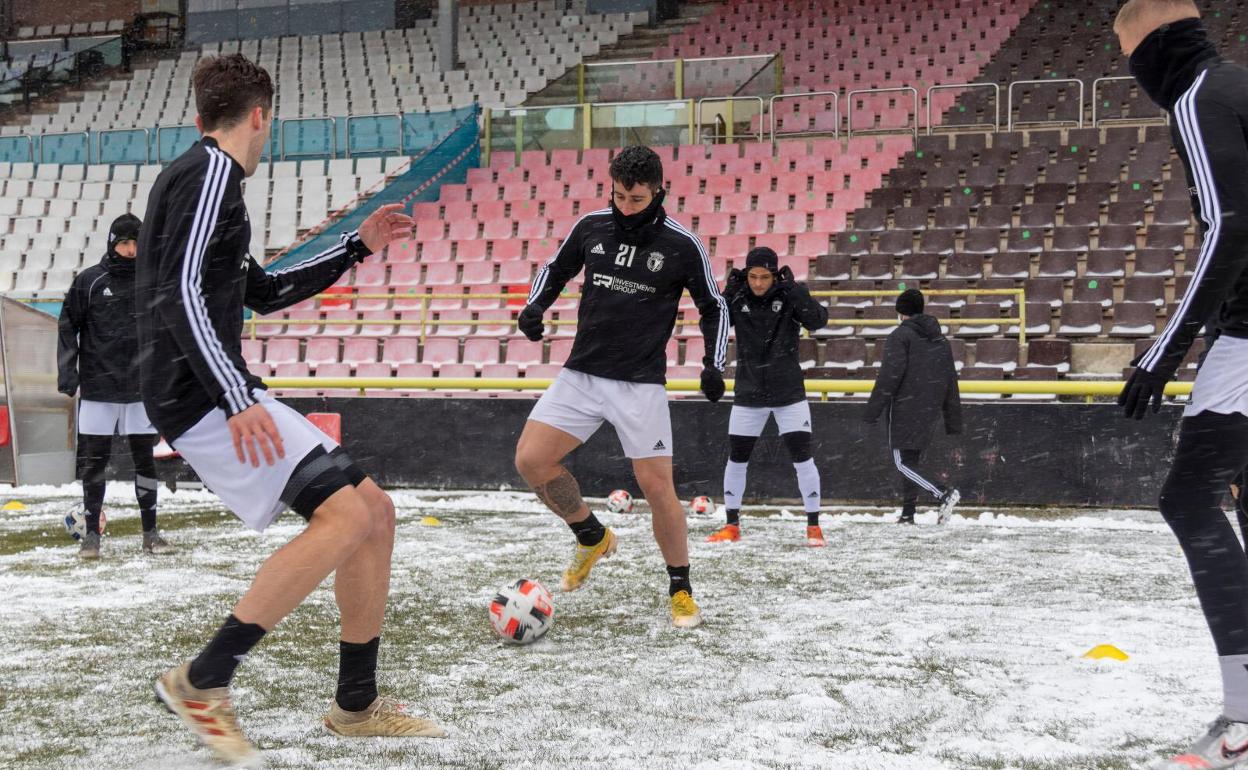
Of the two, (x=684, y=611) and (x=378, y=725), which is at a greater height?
(x=378, y=725)

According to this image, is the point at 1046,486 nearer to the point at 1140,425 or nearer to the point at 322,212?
the point at 1140,425

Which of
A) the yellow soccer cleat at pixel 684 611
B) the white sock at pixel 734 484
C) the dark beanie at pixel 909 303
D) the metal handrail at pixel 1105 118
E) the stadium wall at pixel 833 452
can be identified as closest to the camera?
the yellow soccer cleat at pixel 684 611

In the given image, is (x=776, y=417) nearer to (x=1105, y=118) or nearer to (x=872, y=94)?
(x=872, y=94)

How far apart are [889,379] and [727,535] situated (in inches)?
85.6

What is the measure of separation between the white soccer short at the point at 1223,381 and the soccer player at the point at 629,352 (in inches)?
97.3

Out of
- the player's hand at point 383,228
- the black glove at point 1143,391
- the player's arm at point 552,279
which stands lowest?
the black glove at point 1143,391

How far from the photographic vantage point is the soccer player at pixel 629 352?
5336 millimetres

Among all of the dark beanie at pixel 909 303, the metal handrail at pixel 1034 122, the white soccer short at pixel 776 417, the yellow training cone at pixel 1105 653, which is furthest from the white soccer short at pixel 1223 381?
the metal handrail at pixel 1034 122

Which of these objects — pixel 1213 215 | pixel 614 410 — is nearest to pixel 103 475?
pixel 614 410

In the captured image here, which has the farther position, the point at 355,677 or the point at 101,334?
the point at 101,334

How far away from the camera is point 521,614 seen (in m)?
4.72

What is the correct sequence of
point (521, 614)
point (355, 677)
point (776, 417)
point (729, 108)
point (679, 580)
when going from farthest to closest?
point (729, 108) < point (776, 417) < point (679, 580) < point (521, 614) < point (355, 677)

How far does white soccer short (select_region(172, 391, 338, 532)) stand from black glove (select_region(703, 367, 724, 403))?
2.64m

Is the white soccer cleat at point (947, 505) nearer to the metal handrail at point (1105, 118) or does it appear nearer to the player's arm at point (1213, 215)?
the player's arm at point (1213, 215)
